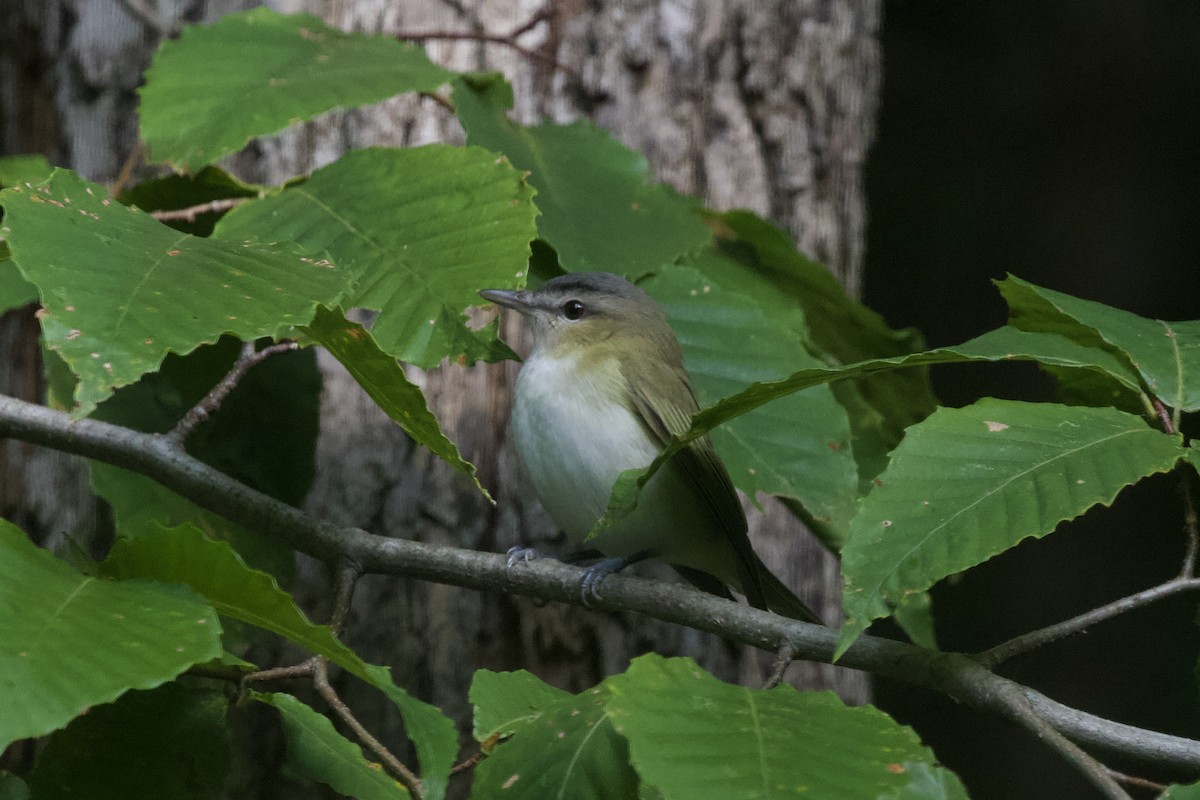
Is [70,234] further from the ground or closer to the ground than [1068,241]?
closer to the ground

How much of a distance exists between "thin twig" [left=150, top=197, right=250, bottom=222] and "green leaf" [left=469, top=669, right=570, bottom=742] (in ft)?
3.44

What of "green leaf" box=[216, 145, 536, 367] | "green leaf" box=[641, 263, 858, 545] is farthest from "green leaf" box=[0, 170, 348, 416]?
"green leaf" box=[641, 263, 858, 545]

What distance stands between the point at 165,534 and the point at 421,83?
1.07 m

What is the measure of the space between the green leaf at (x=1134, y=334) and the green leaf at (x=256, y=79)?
113 cm

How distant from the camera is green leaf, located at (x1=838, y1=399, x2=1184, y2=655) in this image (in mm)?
1248

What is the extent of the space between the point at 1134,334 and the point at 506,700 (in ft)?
3.15

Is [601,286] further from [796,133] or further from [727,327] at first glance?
[796,133]

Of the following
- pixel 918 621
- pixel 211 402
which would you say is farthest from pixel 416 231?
pixel 918 621

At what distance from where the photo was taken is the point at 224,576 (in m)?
1.37

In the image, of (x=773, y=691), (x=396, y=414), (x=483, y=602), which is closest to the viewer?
(x=773, y=691)

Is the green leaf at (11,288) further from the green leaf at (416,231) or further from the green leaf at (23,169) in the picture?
the green leaf at (416,231)

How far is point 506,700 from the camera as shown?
5.03ft

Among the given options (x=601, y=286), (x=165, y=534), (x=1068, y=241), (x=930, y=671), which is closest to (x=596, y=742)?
(x=930, y=671)

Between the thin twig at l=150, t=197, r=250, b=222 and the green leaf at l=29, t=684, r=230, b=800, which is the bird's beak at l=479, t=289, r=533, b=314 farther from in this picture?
the green leaf at l=29, t=684, r=230, b=800
